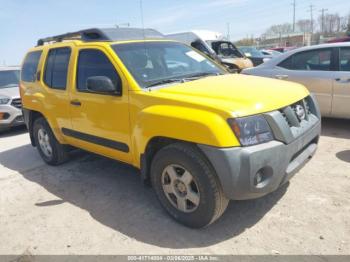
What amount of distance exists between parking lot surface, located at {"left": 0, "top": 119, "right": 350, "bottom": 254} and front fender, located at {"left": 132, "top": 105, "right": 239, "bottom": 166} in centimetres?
86

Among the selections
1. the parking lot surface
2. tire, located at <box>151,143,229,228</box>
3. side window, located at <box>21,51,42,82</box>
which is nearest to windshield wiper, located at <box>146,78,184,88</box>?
tire, located at <box>151,143,229,228</box>

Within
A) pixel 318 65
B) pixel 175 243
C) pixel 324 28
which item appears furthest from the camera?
pixel 324 28

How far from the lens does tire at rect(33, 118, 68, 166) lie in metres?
5.32

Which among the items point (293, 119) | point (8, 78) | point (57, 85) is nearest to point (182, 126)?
point (293, 119)

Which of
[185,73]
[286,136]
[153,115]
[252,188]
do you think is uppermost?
[185,73]

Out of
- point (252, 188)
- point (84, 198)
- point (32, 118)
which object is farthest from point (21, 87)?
point (252, 188)

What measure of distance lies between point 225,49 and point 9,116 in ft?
28.6

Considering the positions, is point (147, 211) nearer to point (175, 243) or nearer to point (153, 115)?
point (175, 243)

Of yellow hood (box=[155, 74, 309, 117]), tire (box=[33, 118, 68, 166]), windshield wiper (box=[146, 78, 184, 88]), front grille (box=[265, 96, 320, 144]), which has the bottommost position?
tire (box=[33, 118, 68, 166])

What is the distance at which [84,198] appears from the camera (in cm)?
425

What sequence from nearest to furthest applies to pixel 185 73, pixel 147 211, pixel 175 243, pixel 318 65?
pixel 175 243 → pixel 147 211 → pixel 185 73 → pixel 318 65

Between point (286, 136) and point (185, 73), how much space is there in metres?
1.58

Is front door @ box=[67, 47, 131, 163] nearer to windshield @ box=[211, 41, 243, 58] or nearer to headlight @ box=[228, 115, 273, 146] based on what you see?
headlight @ box=[228, 115, 273, 146]

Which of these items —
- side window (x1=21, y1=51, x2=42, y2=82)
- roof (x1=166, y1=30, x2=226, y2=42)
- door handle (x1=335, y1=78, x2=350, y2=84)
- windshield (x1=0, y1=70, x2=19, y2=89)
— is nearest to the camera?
side window (x1=21, y1=51, x2=42, y2=82)
